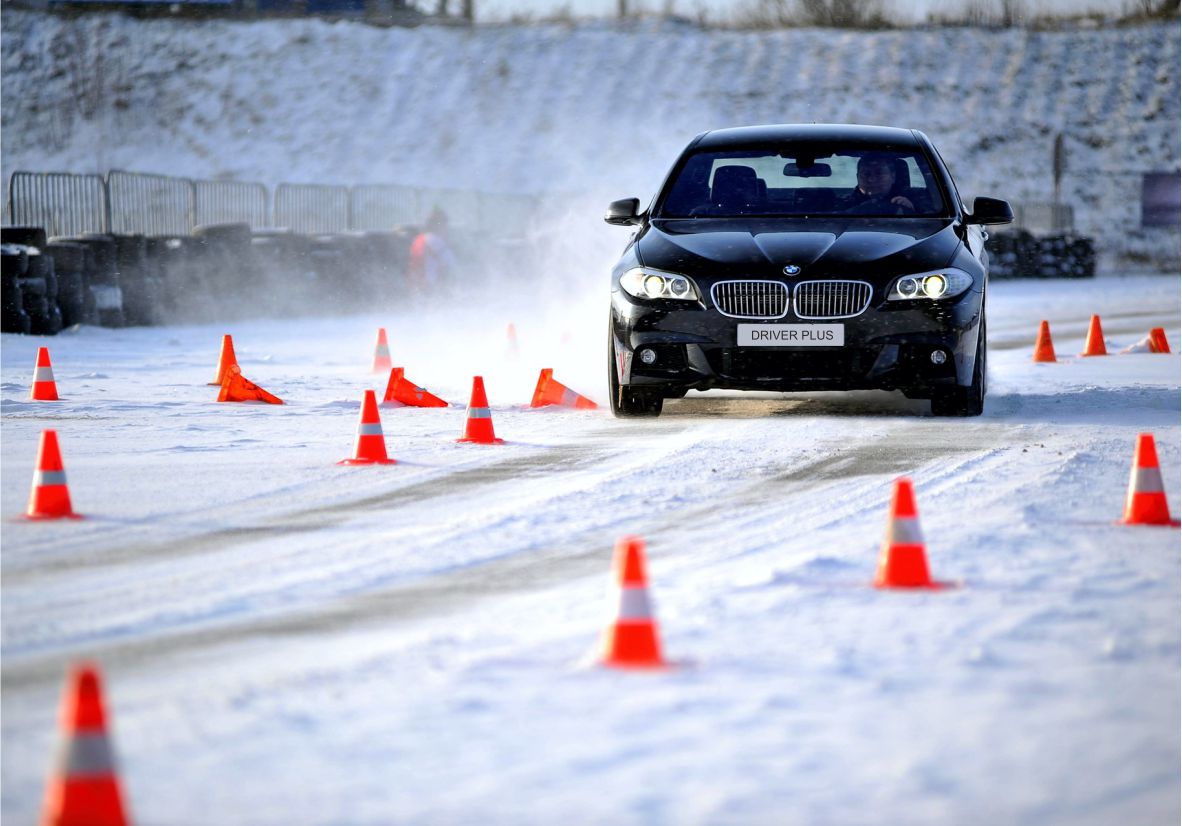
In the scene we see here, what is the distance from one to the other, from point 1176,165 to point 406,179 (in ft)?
75.2

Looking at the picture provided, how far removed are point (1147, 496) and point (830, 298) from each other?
10.6ft

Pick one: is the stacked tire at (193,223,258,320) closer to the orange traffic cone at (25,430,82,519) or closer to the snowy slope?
the orange traffic cone at (25,430,82,519)

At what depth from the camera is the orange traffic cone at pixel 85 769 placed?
305 cm

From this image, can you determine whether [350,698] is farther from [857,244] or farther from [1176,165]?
[1176,165]

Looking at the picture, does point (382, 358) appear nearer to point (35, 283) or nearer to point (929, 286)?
point (35, 283)

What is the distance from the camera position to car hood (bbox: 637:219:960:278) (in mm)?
9805

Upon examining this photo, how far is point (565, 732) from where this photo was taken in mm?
4020

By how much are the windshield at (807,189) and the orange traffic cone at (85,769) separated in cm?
790

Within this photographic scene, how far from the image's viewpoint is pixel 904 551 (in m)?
5.57

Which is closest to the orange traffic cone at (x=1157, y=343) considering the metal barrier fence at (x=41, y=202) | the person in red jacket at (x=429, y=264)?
the metal barrier fence at (x=41, y=202)

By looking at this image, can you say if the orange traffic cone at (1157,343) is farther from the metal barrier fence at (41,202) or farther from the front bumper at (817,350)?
the metal barrier fence at (41,202)

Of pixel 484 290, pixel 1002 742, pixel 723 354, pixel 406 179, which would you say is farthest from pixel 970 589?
pixel 406 179

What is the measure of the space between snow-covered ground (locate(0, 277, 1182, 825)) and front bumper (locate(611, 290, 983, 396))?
0.94ft

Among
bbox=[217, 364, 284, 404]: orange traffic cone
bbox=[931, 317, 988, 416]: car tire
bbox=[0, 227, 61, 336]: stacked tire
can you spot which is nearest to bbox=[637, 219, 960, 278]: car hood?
bbox=[931, 317, 988, 416]: car tire
